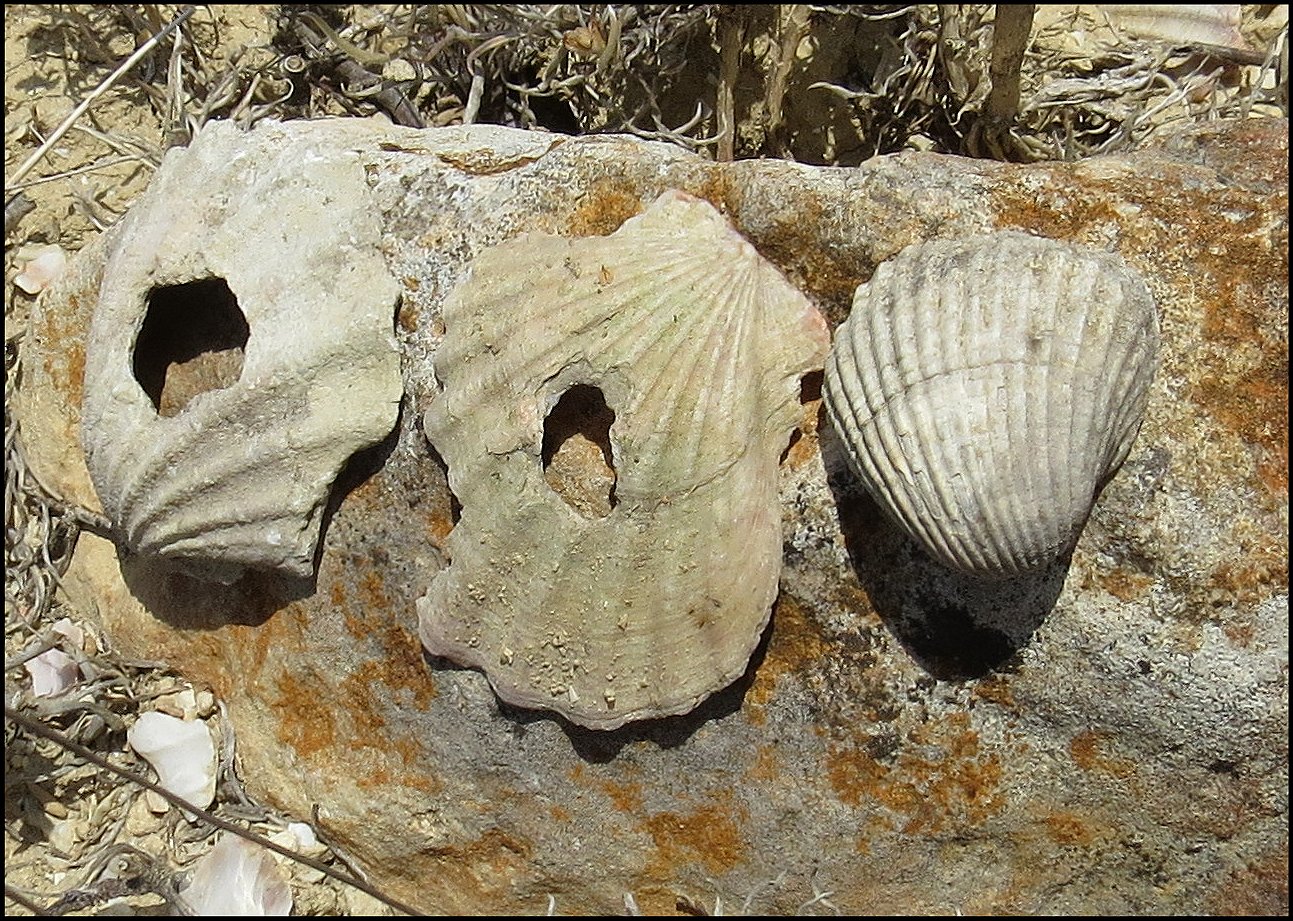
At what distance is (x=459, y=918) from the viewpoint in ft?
6.92

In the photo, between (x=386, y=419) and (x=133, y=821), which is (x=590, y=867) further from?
(x=133, y=821)

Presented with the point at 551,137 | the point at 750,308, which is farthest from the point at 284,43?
the point at 750,308

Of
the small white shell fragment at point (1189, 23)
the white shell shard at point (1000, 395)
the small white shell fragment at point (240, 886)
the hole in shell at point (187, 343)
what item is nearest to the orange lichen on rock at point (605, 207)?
the white shell shard at point (1000, 395)

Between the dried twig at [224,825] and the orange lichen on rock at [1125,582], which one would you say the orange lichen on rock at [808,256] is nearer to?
the orange lichen on rock at [1125,582]

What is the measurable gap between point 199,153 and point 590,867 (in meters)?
1.34

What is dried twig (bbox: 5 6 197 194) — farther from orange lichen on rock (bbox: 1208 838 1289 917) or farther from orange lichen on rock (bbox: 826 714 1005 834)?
orange lichen on rock (bbox: 1208 838 1289 917)

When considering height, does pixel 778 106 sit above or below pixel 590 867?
above

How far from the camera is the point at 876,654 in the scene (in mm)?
1816

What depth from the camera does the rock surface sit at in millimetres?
1693

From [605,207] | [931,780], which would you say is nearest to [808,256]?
[605,207]

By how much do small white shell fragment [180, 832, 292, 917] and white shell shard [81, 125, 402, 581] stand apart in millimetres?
509

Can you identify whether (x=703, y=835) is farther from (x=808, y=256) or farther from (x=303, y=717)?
(x=808, y=256)

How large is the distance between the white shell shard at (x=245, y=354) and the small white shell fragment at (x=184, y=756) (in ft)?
1.24

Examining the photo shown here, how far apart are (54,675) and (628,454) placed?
4.49 feet
